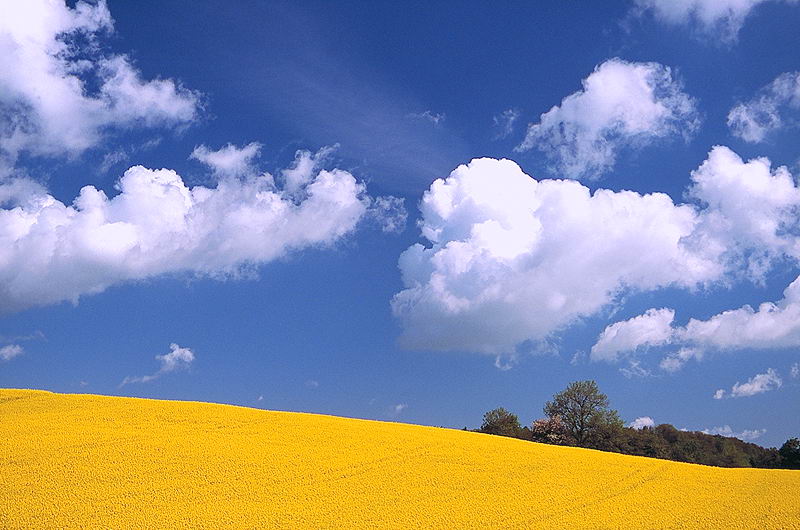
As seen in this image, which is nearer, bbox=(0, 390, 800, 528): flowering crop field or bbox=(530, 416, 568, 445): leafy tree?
bbox=(0, 390, 800, 528): flowering crop field

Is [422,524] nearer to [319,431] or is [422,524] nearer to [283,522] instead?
[283,522]

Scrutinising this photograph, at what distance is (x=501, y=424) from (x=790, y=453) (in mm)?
37642

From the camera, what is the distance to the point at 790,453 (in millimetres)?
86000

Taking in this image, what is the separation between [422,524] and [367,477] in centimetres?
608

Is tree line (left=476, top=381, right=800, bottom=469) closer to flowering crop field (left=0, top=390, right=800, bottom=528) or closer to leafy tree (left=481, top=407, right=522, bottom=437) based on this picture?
leafy tree (left=481, top=407, right=522, bottom=437)

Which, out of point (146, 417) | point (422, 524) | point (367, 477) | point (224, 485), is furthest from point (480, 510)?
point (146, 417)

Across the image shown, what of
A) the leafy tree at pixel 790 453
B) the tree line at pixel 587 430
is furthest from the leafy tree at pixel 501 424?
the leafy tree at pixel 790 453

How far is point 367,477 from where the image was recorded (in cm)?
3219

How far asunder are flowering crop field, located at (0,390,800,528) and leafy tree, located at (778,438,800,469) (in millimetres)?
55026

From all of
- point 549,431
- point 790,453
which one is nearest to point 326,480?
point 549,431

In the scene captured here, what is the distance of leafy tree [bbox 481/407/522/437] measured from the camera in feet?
294

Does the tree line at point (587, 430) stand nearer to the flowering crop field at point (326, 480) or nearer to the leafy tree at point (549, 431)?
the leafy tree at point (549, 431)

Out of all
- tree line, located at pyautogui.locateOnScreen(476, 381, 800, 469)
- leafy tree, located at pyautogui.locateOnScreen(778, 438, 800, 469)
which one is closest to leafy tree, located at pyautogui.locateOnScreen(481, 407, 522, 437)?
tree line, located at pyautogui.locateOnScreen(476, 381, 800, 469)

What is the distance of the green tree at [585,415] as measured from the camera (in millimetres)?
79875
